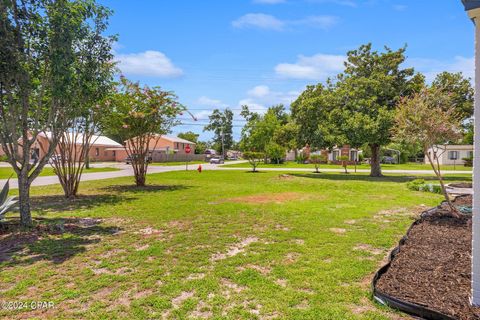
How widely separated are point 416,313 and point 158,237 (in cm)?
444

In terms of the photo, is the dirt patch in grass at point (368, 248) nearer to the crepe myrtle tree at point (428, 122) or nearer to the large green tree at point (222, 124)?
the crepe myrtle tree at point (428, 122)

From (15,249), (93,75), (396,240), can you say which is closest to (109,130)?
(93,75)

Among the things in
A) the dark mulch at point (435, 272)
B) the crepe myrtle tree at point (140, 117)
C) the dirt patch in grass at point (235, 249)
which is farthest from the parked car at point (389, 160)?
the dirt patch in grass at point (235, 249)

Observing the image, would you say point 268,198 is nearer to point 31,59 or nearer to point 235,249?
point 235,249

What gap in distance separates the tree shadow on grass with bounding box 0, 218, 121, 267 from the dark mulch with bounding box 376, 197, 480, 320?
4.67 meters

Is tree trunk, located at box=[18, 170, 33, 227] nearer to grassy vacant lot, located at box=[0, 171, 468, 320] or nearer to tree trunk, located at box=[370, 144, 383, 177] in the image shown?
grassy vacant lot, located at box=[0, 171, 468, 320]

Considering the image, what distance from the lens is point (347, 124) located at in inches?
777

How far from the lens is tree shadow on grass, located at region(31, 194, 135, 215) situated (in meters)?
9.51

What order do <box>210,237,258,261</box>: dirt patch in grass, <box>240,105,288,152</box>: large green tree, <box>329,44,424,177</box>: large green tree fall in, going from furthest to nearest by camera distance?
<box>240,105,288,152</box>: large green tree < <box>329,44,424,177</box>: large green tree < <box>210,237,258,261</box>: dirt patch in grass

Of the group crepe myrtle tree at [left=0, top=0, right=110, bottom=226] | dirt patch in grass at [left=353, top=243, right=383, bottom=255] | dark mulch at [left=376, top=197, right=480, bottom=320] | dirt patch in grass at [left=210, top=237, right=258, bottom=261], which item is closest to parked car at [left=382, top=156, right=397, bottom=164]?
dark mulch at [left=376, top=197, right=480, bottom=320]

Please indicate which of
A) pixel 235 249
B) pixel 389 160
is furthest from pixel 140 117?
pixel 389 160

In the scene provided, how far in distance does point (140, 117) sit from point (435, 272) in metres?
13.3

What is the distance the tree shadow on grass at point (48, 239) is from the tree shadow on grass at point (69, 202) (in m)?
2.01

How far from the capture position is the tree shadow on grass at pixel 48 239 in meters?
5.01
